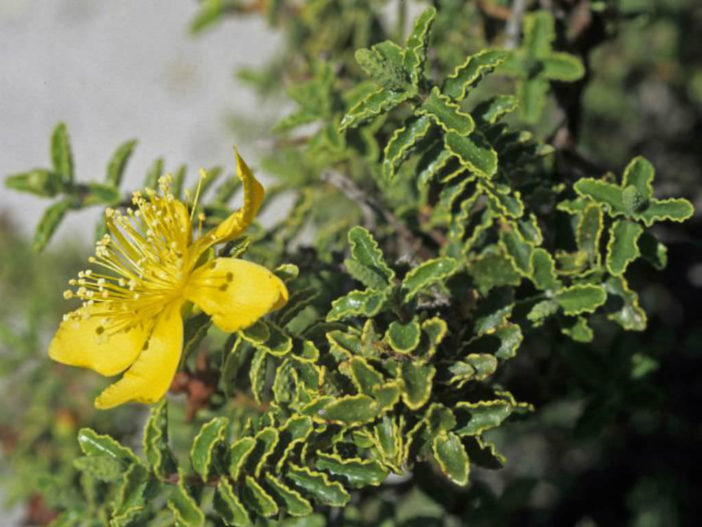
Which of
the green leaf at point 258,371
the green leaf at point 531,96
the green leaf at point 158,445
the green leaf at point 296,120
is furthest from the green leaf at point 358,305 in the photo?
the green leaf at point 531,96

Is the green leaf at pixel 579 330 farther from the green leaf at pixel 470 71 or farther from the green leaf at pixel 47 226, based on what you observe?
the green leaf at pixel 47 226

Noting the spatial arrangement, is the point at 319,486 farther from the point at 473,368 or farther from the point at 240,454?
the point at 473,368

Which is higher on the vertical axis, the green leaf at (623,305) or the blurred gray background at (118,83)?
the green leaf at (623,305)

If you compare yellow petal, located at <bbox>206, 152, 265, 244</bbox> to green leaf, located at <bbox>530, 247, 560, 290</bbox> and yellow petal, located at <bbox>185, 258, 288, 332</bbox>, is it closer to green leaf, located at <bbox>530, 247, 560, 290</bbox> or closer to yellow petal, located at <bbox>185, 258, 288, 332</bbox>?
yellow petal, located at <bbox>185, 258, 288, 332</bbox>

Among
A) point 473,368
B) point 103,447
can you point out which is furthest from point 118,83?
point 473,368

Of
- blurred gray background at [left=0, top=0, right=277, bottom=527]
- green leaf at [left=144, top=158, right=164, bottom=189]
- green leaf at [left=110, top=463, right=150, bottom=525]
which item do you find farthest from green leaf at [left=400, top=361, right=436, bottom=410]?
blurred gray background at [left=0, top=0, right=277, bottom=527]

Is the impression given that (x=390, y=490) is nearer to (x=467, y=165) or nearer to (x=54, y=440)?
(x=467, y=165)
